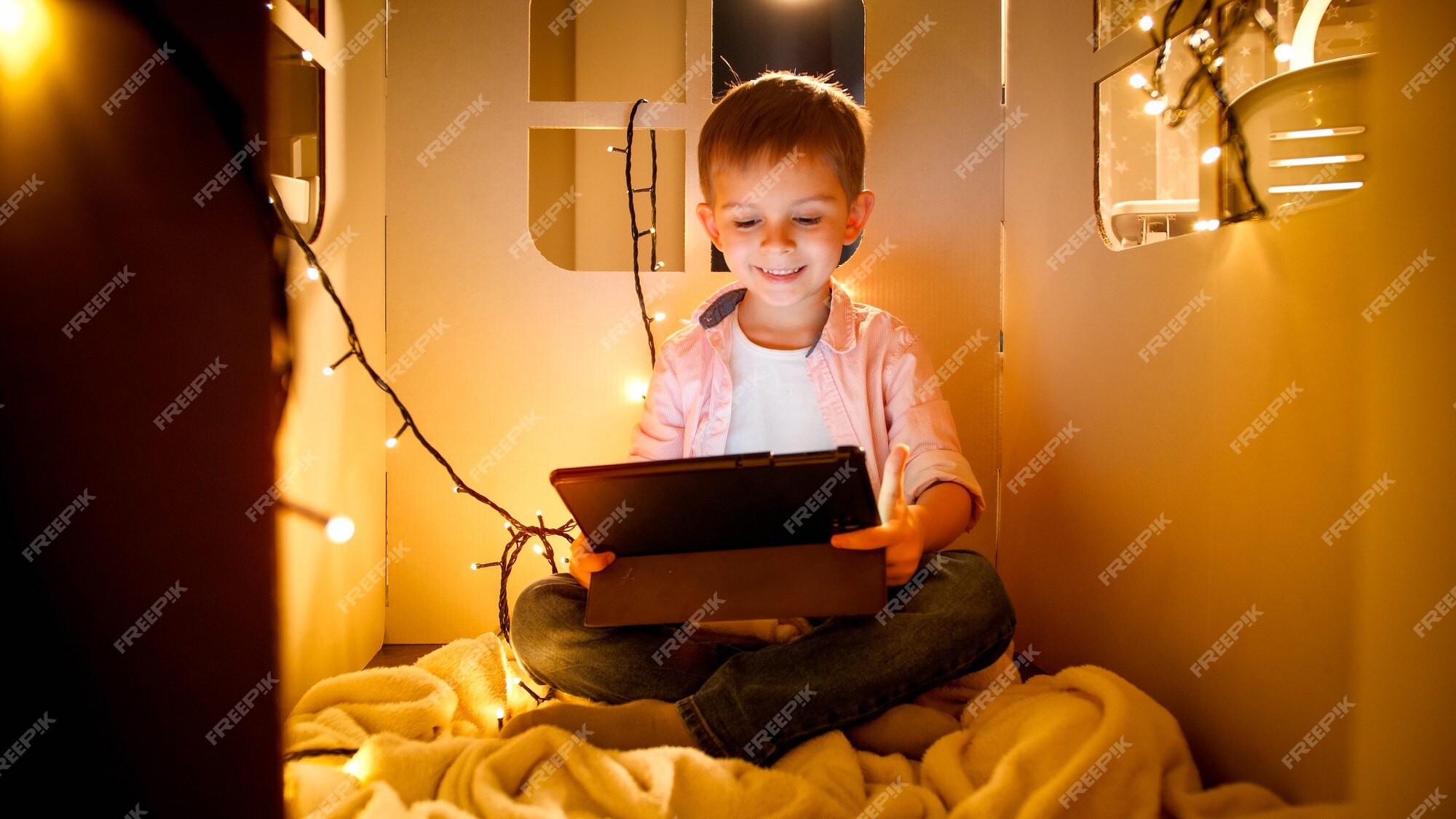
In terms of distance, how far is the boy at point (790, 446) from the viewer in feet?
3.00

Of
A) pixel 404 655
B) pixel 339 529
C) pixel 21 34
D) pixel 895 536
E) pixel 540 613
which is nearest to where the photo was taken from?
pixel 21 34

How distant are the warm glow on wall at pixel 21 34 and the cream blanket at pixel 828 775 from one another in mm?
592

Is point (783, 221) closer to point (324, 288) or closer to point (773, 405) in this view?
point (773, 405)

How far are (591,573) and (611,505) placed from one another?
4.9 inches

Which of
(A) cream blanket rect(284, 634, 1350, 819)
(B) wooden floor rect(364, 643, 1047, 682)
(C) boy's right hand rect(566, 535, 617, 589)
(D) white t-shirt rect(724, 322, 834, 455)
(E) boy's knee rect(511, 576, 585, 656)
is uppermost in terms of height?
(D) white t-shirt rect(724, 322, 834, 455)

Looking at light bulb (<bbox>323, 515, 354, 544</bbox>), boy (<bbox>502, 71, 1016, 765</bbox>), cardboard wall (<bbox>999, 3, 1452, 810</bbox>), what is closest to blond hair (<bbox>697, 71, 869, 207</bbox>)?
boy (<bbox>502, 71, 1016, 765</bbox>)

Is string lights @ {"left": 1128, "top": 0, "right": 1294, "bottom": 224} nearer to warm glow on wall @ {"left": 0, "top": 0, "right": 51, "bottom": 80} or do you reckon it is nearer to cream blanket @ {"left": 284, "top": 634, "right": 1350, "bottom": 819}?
cream blanket @ {"left": 284, "top": 634, "right": 1350, "bottom": 819}

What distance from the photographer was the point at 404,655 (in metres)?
1.36

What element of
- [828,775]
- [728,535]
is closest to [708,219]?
[728,535]

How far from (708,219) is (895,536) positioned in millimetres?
558

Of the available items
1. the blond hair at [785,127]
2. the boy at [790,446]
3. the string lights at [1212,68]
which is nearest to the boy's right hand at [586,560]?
the boy at [790,446]

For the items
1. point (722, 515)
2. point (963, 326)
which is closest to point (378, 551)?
point (722, 515)

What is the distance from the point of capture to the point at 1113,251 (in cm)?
109

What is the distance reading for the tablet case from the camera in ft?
2.80
